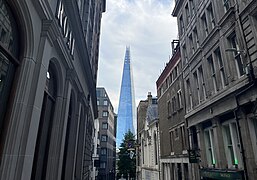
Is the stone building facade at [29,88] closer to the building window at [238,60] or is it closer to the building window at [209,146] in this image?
the building window at [238,60]

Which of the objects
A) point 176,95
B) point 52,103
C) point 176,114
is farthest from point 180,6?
point 52,103

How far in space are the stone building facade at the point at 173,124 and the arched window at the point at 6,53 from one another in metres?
17.3

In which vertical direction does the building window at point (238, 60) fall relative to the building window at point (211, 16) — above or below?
below

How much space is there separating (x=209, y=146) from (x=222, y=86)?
5.18 metres

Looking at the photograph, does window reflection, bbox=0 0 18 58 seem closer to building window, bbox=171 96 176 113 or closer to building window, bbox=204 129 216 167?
building window, bbox=204 129 216 167

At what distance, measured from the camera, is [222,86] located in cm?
1330

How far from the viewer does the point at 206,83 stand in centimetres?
1555

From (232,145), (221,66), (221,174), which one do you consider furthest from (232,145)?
(221,66)

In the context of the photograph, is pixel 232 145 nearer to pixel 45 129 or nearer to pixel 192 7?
pixel 45 129

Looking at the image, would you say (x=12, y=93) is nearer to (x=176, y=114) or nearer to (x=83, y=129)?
(x=83, y=129)

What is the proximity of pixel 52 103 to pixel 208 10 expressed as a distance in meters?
13.3

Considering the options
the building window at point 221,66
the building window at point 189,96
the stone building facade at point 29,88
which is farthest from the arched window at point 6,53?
the building window at point 189,96

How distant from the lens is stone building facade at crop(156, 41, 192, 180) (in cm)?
2134

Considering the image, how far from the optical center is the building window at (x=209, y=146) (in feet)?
49.2
